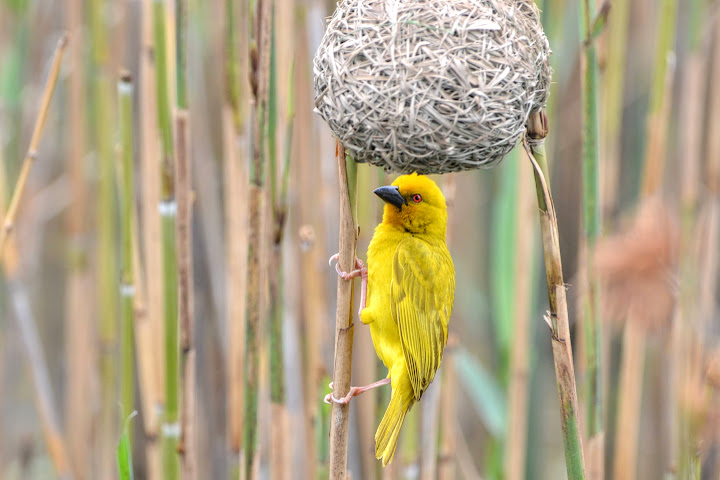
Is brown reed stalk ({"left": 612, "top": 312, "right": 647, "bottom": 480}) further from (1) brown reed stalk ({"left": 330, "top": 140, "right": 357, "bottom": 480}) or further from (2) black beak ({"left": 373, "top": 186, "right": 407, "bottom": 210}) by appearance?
(1) brown reed stalk ({"left": 330, "top": 140, "right": 357, "bottom": 480})

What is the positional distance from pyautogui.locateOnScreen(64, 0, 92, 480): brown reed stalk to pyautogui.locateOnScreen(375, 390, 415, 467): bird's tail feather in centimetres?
127

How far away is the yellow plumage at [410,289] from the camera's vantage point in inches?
60.8

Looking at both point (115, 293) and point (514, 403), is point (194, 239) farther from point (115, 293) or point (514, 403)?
point (514, 403)

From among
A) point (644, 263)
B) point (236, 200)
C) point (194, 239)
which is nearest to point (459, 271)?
point (194, 239)

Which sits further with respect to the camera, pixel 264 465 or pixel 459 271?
pixel 459 271

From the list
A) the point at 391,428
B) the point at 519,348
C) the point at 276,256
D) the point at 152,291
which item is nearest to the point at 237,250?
the point at 152,291

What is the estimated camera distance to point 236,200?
5.93 ft

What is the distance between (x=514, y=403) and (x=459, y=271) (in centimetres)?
87

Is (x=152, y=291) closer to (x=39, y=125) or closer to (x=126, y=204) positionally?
(x=126, y=204)

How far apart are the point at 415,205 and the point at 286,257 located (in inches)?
31.1

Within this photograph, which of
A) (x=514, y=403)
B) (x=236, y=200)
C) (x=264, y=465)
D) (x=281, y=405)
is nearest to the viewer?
(x=281, y=405)

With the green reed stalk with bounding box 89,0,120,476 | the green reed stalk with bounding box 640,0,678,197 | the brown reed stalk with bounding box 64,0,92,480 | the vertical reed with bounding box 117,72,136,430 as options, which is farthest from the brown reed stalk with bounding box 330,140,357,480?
the brown reed stalk with bounding box 64,0,92,480

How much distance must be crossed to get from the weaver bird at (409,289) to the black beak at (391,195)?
3cm

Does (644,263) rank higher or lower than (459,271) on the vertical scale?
higher
